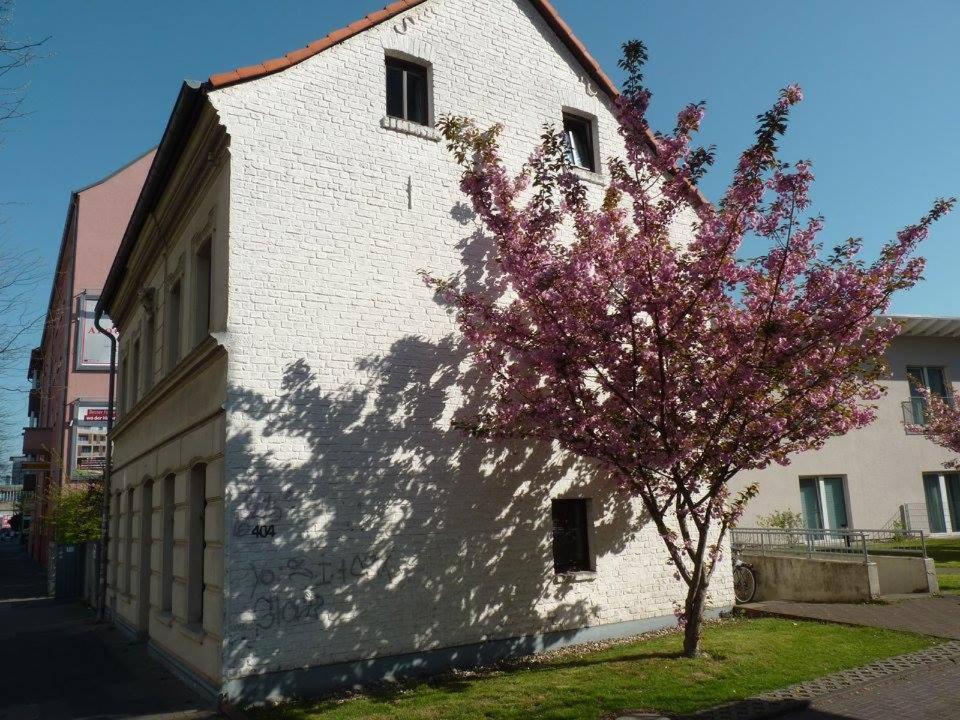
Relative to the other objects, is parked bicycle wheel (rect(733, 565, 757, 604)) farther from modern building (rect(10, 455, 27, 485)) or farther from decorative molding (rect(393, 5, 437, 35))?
modern building (rect(10, 455, 27, 485))

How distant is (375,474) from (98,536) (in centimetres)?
1675

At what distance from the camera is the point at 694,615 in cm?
973

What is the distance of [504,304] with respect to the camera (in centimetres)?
1162

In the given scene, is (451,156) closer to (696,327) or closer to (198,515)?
(696,327)

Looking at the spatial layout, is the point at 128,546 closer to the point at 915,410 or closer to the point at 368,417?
the point at 368,417

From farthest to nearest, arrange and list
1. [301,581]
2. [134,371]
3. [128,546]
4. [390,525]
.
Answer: [134,371] → [128,546] → [390,525] → [301,581]

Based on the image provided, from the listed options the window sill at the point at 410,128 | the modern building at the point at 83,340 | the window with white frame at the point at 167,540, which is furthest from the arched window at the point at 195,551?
the modern building at the point at 83,340

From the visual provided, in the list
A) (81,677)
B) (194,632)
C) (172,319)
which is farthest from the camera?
(172,319)

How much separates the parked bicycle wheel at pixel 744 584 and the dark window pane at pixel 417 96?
32.5 ft

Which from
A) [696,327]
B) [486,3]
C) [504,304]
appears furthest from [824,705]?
[486,3]

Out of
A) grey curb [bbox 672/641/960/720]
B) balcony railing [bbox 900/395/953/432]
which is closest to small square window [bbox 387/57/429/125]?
grey curb [bbox 672/641/960/720]

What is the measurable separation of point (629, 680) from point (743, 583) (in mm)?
6091

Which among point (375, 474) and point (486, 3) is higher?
point (486, 3)

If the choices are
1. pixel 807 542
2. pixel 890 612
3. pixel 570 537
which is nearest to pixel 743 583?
pixel 807 542
